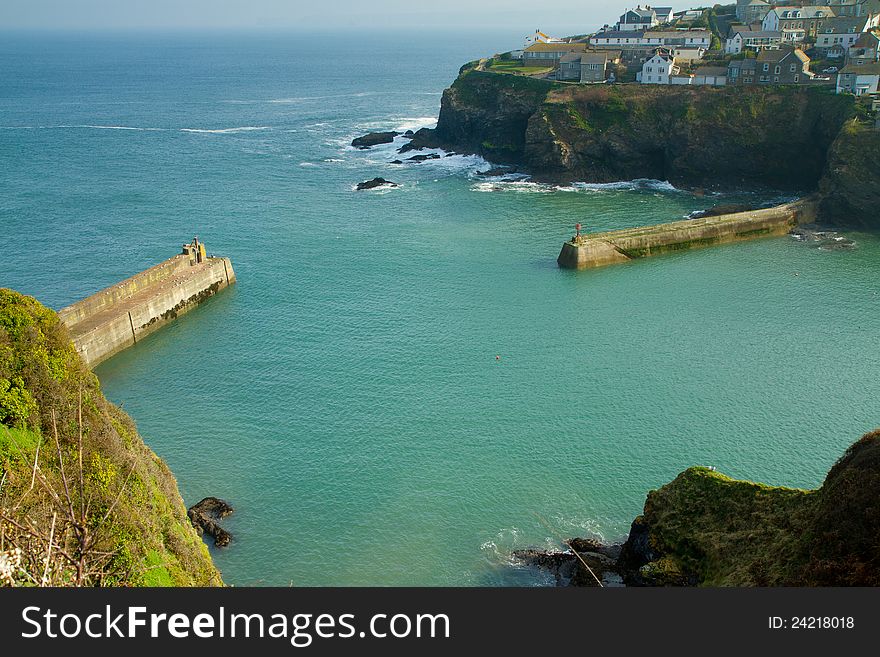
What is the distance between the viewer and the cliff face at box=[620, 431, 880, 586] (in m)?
21.6

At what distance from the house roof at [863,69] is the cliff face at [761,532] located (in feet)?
230

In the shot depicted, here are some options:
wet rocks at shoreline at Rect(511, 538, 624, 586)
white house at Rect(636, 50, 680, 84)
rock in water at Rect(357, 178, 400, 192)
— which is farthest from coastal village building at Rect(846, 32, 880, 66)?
wet rocks at shoreline at Rect(511, 538, 624, 586)

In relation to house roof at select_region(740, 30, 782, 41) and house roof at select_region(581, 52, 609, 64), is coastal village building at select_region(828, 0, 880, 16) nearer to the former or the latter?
house roof at select_region(740, 30, 782, 41)

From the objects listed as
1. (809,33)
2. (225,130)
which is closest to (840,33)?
(809,33)

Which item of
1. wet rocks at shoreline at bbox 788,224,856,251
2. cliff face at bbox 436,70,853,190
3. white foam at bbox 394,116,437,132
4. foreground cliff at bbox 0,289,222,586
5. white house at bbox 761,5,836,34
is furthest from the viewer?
white foam at bbox 394,116,437,132

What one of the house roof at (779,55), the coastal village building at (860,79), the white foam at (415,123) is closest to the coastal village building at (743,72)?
the house roof at (779,55)

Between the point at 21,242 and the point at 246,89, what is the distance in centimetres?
11964

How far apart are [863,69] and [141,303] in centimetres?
7462

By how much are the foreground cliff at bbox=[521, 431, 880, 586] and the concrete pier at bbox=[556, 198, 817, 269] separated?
118ft

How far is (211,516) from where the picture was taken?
3362 cm

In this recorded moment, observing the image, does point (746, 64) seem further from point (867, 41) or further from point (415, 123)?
point (415, 123)

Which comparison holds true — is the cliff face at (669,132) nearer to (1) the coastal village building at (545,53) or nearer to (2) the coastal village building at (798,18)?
(1) the coastal village building at (545,53)

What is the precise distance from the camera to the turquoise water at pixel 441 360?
113 feet

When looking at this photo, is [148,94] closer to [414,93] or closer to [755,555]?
[414,93]
